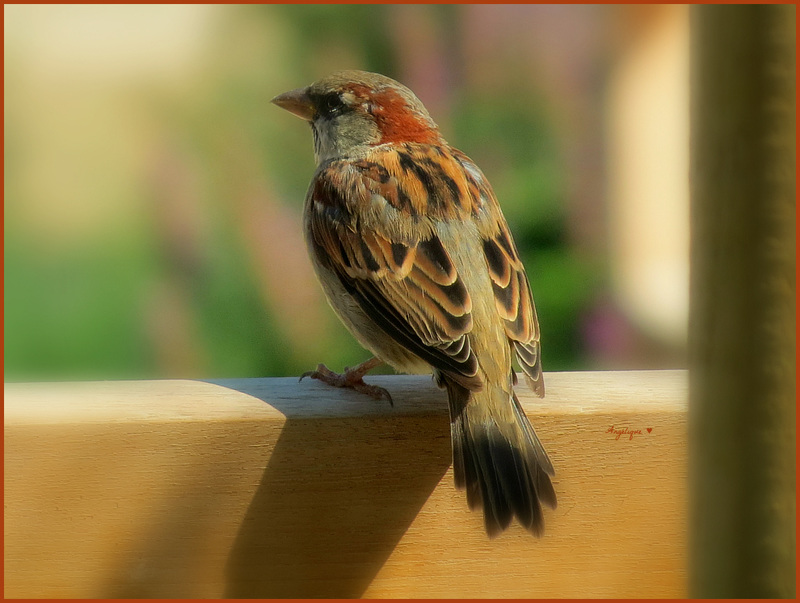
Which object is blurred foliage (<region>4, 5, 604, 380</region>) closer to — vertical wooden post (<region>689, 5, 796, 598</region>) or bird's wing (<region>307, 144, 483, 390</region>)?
bird's wing (<region>307, 144, 483, 390</region>)

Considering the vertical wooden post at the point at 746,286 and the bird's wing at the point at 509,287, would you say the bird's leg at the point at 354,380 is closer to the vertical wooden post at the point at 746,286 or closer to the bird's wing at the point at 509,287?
the bird's wing at the point at 509,287


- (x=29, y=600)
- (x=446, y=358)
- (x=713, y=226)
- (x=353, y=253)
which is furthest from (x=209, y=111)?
(x=713, y=226)

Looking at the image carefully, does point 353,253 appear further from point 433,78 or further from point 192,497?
point 433,78

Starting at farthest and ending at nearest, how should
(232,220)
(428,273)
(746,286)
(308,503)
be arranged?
1. (232,220)
2. (428,273)
3. (308,503)
4. (746,286)

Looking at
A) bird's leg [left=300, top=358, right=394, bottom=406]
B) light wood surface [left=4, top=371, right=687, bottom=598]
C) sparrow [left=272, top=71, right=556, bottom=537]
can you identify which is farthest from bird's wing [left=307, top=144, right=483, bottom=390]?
light wood surface [left=4, top=371, right=687, bottom=598]

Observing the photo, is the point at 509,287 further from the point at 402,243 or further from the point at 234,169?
the point at 234,169

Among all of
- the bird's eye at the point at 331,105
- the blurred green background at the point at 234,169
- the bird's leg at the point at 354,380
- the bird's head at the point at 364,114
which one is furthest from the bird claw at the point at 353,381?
the blurred green background at the point at 234,169

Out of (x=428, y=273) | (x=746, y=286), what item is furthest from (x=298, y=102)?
(x=746, y=286)
